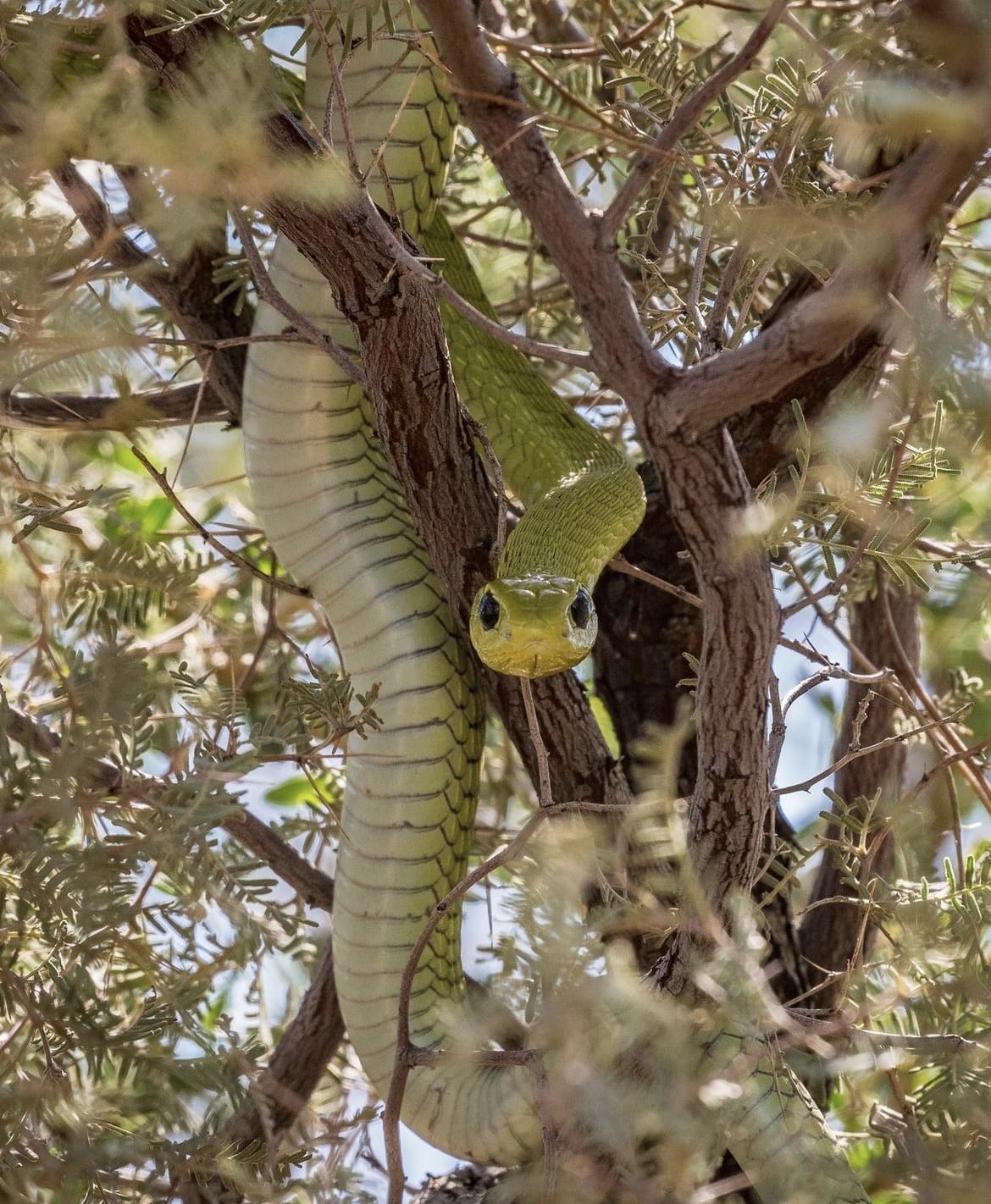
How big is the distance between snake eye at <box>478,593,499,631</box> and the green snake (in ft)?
0.65

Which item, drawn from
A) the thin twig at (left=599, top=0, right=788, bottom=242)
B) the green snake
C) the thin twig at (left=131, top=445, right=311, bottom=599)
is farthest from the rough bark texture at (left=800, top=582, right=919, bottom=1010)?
the thin twig at (left=599, top=0, right=788, bottom=242)

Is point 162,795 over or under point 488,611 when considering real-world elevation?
under

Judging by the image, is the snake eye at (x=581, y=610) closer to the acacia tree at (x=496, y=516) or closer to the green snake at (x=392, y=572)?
the green snake at (x=392, y=572)

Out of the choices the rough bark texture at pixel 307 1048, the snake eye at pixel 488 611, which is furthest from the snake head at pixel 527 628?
the rough bark texture at pixel 307 1048

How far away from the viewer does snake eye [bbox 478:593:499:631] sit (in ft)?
7.22

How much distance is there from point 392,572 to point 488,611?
1.44 ft

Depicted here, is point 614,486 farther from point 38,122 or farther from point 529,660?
point 38,122

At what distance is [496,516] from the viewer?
2.27 meters

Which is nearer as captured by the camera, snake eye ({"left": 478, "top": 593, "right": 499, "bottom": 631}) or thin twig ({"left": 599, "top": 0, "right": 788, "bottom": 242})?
thin twig ({"left": 599, "top": 0, "right": 788, "bottom": 242})

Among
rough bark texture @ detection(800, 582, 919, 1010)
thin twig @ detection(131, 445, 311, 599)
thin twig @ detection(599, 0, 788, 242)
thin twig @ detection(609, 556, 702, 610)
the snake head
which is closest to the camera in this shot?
thin twig @ detection(599, 0, 788, 242)

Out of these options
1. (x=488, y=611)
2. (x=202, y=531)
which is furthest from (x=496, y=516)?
(x=202, y=531)

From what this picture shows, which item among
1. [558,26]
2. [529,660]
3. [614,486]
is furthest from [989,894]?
[558,26]

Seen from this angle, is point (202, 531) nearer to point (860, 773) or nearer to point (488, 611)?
point (488, 611)

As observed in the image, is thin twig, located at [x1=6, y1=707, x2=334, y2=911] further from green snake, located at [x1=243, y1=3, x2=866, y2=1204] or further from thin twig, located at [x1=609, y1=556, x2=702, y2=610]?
thin twig, located at [x1=609, y1=556, x2=702, y2=610]
